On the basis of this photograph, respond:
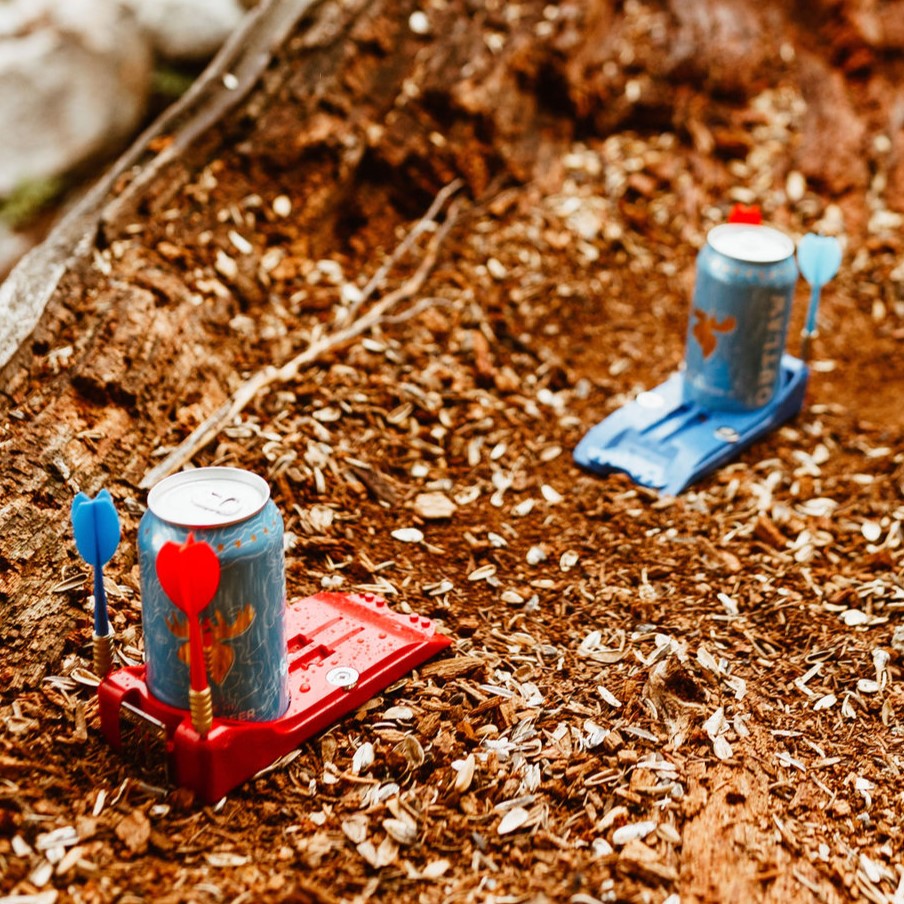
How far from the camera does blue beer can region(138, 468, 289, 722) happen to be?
2.22 metres

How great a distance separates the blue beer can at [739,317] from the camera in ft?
12.5

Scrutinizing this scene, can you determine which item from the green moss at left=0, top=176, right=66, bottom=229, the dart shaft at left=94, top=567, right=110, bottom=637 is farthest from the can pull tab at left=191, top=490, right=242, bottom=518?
the green moss at left=0, top=176, right=66, bottom=229

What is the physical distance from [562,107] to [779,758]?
346cm

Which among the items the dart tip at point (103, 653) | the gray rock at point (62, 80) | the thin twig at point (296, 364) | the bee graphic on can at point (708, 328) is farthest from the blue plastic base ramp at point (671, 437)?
the gray rock at point (62, 80)

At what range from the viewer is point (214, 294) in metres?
3.95

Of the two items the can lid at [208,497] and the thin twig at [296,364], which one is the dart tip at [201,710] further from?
the thin twig at [296,364]

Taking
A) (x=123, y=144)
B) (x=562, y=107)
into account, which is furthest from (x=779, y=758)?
(x=123, y=144)

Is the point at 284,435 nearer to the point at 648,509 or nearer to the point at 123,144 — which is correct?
the point at 648,509

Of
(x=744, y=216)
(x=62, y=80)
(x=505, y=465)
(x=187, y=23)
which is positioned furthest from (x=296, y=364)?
(x=62, y=80)

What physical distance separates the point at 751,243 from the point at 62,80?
379cm

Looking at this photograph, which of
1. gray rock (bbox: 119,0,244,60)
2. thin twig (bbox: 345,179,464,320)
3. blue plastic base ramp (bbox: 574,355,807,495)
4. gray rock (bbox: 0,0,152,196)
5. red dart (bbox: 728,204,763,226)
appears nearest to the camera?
blue plastic base ramp (bbox: 574,355,807,495)

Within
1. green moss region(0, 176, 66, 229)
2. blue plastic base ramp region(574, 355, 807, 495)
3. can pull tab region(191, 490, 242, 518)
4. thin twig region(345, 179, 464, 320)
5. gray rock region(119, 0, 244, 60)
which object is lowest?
blue plastic base ramp region(574, 355, 807, 495)

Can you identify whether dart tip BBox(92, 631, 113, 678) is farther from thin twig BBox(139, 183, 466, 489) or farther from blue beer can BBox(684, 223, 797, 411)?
blue beer can BBox(684, 223, 797, 411)

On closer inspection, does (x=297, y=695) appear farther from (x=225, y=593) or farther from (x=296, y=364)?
Result: (x=296, y=364)
